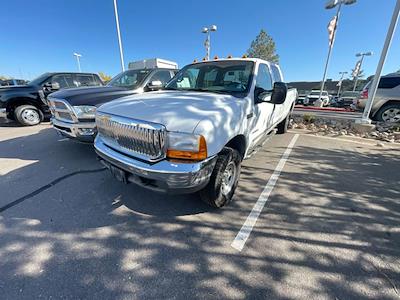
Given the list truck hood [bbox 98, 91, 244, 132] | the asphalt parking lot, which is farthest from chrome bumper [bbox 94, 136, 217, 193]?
the asphalt parking lot

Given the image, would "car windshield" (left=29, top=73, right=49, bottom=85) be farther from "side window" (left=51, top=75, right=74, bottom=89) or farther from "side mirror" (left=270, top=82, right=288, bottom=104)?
"side mirror" (left=270, top=82, right=288, bottom=104)

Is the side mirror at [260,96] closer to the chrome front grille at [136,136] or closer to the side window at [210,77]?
the side window at [210,77]

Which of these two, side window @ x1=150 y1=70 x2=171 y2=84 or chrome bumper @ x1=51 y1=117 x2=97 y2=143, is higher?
side window @ x1=150 y1=70 x2=171 y2=84

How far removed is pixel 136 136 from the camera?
7.25 ft

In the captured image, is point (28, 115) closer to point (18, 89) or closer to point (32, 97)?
point (32, 97)

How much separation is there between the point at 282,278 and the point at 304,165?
292 cm

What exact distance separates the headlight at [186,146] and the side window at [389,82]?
8.61 metres

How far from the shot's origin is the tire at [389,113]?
7.06 meters

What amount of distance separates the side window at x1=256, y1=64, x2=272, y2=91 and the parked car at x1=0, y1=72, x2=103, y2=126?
6916mm

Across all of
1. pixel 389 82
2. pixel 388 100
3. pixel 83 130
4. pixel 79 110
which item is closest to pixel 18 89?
pixel 79 110

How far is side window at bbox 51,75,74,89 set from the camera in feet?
25.2

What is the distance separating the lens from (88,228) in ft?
7.86

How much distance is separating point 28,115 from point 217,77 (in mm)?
7784

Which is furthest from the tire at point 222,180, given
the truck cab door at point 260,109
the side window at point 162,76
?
the side window at point 162,76
